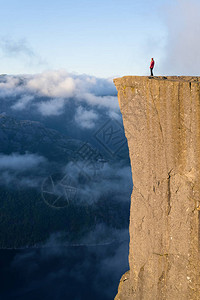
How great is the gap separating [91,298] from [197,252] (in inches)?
8173

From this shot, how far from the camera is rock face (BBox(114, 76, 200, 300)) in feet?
39.5

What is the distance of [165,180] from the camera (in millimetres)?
13258

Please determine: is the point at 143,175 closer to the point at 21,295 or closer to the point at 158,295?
the point at 158,295

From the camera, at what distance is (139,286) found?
15453 mm

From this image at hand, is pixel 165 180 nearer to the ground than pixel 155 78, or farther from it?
nearer to the ground

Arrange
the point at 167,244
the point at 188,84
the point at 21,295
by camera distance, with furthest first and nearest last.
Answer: the point at 21,295
the point at 167,244
the point at 188,84

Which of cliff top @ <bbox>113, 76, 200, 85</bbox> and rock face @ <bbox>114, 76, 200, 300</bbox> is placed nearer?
rock face @ <bbox>114, 76, 200, 300</bbox>

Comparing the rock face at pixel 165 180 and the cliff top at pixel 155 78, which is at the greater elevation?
the cliff top at pixel 155 78

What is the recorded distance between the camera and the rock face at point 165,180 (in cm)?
1205

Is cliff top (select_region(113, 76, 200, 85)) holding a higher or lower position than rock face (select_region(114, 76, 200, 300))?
higher

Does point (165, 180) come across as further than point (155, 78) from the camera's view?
No

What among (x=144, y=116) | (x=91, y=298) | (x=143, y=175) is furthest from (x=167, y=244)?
(x=91, y=298)

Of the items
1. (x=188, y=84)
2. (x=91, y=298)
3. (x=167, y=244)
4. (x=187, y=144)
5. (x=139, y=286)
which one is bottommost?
(x=91, y=298)

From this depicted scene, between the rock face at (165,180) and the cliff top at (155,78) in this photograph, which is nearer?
the rock face at (165,180)
